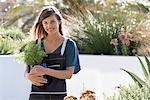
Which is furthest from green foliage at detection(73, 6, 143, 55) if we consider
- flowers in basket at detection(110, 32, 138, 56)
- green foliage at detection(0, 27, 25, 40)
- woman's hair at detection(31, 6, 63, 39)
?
woman's hair at detection(31, 6, 63, 39)

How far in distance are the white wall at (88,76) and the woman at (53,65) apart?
2467 millimetres

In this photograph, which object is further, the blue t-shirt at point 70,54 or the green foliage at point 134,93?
the blue t-shirt at point 70,54

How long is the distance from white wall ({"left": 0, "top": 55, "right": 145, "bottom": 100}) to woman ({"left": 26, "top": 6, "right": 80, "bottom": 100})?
247 centimetres

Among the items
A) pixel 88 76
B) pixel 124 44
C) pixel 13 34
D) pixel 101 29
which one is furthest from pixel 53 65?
pixel 13 34

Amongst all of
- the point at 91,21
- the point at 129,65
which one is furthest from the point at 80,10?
the point at 129,65

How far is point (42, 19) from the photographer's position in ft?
13.8

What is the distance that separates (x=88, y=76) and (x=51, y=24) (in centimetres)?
278

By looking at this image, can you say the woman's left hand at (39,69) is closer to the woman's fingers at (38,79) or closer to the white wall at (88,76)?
the woman's fingers at (38,79)

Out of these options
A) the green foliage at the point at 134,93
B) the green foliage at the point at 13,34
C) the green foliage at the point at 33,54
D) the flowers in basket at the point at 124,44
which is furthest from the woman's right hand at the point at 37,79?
the green foliage at the point at 13,34

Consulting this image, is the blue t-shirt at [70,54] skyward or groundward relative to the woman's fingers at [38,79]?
skyward

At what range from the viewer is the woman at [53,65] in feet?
13.4

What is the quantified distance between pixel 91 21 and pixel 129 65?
1.54m

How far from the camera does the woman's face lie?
413 centimetres

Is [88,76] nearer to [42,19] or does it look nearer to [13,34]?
[13,34]
